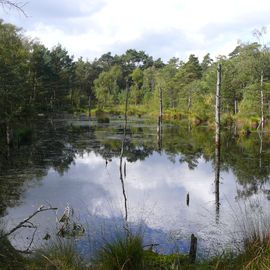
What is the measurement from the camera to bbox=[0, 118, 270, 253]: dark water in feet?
36.9

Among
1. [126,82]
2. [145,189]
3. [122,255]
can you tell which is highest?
[126,82]

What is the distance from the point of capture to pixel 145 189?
17719 mm

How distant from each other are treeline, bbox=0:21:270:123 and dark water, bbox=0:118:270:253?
486 centimetres

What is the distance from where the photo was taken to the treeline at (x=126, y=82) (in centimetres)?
3906

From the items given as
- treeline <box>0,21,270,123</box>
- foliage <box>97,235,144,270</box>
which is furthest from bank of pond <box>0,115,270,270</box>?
treeline <box>0,21,270,123</box>

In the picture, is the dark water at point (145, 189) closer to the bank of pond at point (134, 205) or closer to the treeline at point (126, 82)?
the bank of pond at point (134, 205)

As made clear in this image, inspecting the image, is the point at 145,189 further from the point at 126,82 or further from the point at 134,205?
the point at 126,82

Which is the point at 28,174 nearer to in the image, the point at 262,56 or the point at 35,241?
the point at 35,241

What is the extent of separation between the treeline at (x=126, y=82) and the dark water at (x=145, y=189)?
4.86 m

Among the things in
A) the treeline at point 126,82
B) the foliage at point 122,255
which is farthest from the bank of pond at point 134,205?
the treeline at point 126,82

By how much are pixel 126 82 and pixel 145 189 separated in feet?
35.2

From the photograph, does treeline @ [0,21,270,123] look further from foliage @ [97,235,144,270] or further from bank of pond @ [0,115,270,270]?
foliage @ [97,235,144,270]

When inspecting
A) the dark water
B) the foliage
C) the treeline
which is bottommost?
the dark water

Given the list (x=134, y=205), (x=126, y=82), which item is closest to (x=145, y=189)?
(x=134, y=205)
